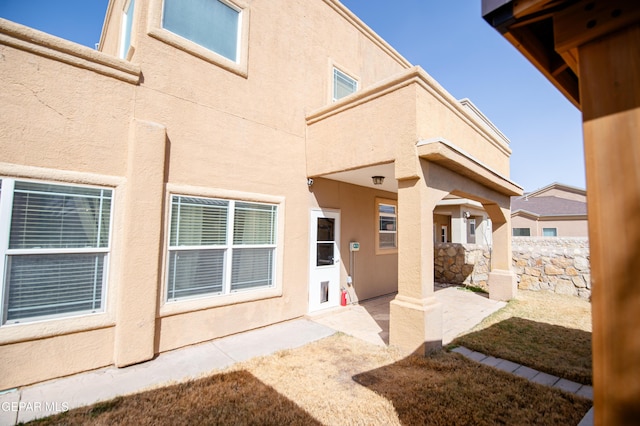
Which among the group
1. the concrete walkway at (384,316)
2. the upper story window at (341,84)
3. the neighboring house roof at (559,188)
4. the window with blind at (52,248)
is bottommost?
the concrete walkway at (384,316)

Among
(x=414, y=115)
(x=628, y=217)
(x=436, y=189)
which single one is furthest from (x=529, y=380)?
(x=414, y=115)

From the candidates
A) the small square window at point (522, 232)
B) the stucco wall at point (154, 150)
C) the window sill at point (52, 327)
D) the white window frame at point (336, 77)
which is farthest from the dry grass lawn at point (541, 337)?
the small square window at point (522, 232)

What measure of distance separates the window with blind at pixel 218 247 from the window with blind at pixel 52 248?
1.06 metres

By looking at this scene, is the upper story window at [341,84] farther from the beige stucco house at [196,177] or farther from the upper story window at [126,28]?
the upper story window at [126,28]

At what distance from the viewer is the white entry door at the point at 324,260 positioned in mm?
7523

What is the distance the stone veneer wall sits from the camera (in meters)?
9.81

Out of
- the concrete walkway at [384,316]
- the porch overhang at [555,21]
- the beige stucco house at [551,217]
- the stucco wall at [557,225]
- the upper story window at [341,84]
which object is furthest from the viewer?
the beige stucco house at [551,217]

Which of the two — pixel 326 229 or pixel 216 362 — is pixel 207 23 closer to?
pixel 326 229

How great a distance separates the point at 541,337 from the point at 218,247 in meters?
6.90

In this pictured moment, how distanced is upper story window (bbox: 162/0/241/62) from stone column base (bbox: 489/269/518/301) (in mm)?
9894

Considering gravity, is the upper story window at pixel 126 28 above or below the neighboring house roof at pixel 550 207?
above

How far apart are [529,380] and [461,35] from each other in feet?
27.3

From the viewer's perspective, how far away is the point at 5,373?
3.77 m

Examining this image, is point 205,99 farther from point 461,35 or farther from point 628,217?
point 461,35
